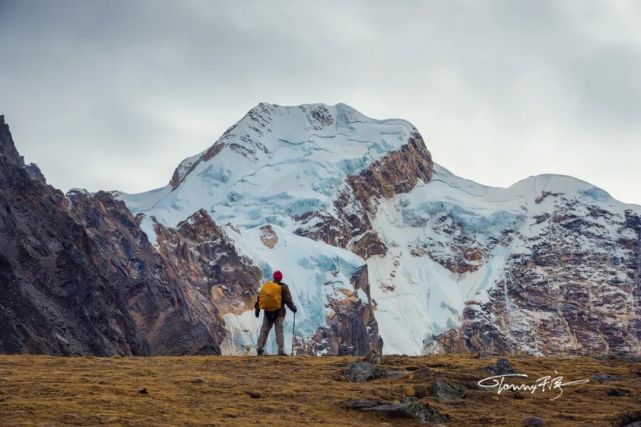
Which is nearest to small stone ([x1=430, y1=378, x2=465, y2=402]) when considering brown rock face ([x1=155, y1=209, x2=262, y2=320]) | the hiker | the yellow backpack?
the hiker

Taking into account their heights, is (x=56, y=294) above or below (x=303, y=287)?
below

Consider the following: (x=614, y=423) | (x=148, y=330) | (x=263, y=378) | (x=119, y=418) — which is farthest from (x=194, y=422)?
(x=148, y=330)

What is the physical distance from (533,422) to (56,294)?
5704 cm

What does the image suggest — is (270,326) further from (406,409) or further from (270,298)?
(406,409)

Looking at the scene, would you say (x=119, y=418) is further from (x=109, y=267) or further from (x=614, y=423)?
(x=109, y=267)

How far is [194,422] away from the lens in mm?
17562

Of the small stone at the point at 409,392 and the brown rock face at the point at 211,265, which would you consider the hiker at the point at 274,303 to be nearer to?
the small stone at the point at 409,392

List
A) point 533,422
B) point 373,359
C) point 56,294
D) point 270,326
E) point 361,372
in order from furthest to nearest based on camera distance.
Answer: point 56,294 → point 270,326 → point 373,359 → point 361,372 → point 533,422

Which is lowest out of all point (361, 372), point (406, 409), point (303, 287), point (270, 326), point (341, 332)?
point (406, 409)

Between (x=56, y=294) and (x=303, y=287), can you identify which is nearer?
(x=56, y=294)

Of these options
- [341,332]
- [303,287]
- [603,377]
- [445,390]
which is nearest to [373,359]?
[445,390]

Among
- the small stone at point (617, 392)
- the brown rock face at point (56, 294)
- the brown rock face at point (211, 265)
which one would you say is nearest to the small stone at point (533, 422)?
the small stone at point (617, 392)

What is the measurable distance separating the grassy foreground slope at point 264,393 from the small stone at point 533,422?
203 millimetres

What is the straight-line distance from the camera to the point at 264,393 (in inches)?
818
